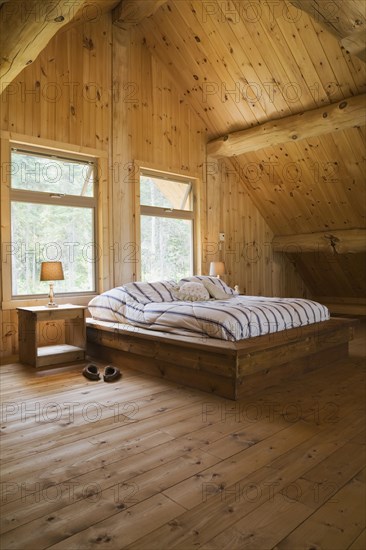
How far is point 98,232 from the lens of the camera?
4938mm

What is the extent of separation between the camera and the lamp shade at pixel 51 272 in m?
3.90

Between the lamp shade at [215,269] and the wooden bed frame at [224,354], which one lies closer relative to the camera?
the wooden bed frame at [224,354]

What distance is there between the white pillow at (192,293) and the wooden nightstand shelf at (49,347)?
1.07 metres

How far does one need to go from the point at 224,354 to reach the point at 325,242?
3911 mm

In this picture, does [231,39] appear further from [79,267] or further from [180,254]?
[79,267]

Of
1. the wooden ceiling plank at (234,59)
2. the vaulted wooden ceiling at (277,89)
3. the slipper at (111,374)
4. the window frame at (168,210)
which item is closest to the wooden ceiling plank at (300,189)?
the vaulted wooden ceiling at (277,89)

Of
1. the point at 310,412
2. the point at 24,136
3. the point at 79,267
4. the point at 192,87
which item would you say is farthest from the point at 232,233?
the point at 310,412

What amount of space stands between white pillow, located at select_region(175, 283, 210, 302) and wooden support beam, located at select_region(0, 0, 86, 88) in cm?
265

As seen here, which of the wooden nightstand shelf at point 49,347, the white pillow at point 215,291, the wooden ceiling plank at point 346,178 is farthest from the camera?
the wooden ceiling plank at point 346,178

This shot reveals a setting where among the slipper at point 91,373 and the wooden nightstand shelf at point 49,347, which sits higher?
the wooden nightstand shelf at point 49,347

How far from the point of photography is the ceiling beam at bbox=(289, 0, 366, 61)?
1865mm

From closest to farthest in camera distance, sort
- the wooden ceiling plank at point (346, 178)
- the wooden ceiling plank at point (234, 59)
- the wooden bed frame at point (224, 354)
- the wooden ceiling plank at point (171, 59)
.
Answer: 1. the wooden bed frame at point (224, 354)
2. the wooden ceiling plank at point (234, 59)
3. the wooden ceiling plank at point (346, 178)
4. the wooden ceiling plank at point (171, 59)

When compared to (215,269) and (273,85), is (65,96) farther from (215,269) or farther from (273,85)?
(215,269)

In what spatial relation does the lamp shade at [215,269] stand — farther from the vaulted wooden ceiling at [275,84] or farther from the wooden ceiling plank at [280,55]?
the wooden ceiling plank at [280,55]
